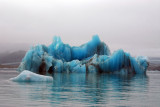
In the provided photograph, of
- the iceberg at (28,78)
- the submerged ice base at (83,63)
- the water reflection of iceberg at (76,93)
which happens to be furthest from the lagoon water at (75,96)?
the submerged ice base at (83,63)

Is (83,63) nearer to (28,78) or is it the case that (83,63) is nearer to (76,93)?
(28,78)

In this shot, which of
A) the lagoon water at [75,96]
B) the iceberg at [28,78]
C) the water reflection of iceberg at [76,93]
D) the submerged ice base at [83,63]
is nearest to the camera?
the lagoon water at [75,96]

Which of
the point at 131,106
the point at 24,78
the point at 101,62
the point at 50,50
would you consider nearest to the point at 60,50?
the point at 50,50

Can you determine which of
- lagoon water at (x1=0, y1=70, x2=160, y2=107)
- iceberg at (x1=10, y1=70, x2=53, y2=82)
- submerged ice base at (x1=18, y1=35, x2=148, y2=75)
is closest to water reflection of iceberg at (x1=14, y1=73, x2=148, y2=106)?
lagoon water at (x1=0, y1=70, x2=160, y2=107)

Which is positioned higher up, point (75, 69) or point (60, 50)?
point (60, 50)

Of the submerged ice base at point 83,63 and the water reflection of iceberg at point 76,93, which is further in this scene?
the submerged ice base at point 83,63

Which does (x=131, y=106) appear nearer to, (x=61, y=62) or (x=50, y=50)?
(x=61, y=62)

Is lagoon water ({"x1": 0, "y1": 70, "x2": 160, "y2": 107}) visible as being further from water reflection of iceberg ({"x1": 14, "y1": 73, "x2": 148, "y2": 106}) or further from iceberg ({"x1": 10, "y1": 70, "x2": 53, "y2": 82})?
iceberg ({"x1": 10, "y1": 70, "x2": 53, "y2": 82})

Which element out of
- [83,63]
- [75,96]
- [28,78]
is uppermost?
[83,63]

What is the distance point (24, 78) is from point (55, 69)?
27316 millimetres

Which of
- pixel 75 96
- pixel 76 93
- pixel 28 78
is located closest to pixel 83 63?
Result: pixel 28 78

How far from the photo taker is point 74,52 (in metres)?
51.1

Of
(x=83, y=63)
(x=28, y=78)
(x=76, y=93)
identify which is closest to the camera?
(x=76, y=93)

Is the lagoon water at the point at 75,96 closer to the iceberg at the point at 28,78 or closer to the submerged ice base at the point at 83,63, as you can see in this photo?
the iceberg at the point at 28,78
